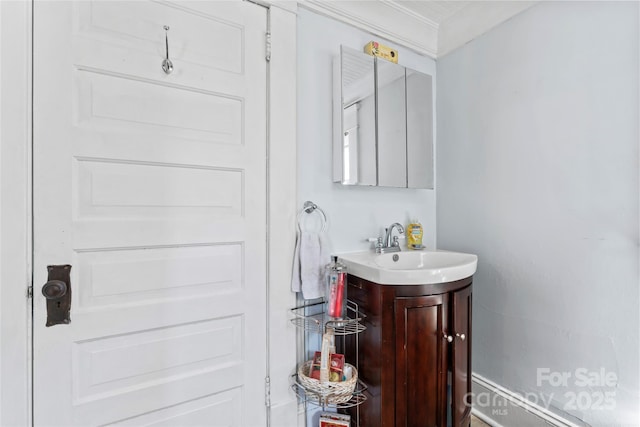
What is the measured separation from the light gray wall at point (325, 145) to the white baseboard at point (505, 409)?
103 cm

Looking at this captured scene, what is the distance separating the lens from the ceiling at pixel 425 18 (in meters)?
1.51

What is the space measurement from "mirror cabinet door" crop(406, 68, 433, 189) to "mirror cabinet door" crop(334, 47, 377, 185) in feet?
0.91

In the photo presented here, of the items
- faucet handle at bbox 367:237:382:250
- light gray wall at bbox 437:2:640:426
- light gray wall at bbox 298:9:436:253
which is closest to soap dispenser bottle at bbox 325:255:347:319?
light gray wall at bbox 298:9:436:253

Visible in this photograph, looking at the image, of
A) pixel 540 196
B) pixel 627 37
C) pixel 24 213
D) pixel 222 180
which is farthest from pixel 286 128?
pixel 627 37

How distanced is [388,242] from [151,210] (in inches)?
46.5

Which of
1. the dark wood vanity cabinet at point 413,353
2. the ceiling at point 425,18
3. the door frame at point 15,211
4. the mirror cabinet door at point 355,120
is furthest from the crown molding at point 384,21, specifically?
the dark wood vanity cabinet at point 413,353

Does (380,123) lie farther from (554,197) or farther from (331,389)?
(331,389)

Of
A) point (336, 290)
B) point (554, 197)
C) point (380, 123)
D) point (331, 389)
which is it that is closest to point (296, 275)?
point (336, 290)

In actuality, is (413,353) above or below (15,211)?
below

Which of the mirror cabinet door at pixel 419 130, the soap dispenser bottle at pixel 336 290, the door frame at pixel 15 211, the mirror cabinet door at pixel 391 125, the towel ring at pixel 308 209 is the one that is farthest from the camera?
the mirror cabinet door at pixel 419 130

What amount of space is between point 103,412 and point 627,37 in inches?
95.8

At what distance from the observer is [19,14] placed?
0.92 metres

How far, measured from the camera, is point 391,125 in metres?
1.64

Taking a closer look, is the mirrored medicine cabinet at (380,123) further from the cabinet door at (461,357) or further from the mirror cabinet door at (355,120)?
the cabinet door at (461,357)
